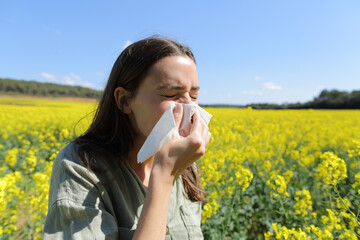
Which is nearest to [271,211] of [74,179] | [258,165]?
[258,165]

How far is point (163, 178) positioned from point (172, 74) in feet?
1.44

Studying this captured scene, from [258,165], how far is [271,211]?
2.85ft

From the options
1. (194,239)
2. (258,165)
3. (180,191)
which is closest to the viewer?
(194,239)

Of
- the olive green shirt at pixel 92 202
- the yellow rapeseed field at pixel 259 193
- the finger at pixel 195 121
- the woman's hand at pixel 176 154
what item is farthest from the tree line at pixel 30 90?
the woman's hand at pixel 176 154

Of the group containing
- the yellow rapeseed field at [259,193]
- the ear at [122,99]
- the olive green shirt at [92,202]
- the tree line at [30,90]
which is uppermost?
the tree line at [30,90]

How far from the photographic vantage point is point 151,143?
2.79ft

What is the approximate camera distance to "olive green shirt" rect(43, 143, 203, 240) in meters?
0.76

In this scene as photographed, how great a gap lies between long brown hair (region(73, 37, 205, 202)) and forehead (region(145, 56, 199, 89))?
30mm

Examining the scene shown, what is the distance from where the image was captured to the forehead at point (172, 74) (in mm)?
949

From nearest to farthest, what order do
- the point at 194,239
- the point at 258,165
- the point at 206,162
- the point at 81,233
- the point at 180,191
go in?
the point at 81,233, the point at 194,239, the point at 180,191, the point at 206,162, the point at 258,165

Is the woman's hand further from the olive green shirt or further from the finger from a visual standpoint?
the olive green shirt

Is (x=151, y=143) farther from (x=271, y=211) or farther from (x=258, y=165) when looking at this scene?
(x=258, y=165)

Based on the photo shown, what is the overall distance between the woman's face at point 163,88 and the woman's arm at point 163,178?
16 centimetres

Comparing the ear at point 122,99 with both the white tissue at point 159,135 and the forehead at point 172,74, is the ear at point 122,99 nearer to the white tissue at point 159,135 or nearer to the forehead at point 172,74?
the forehead at point 172,74
